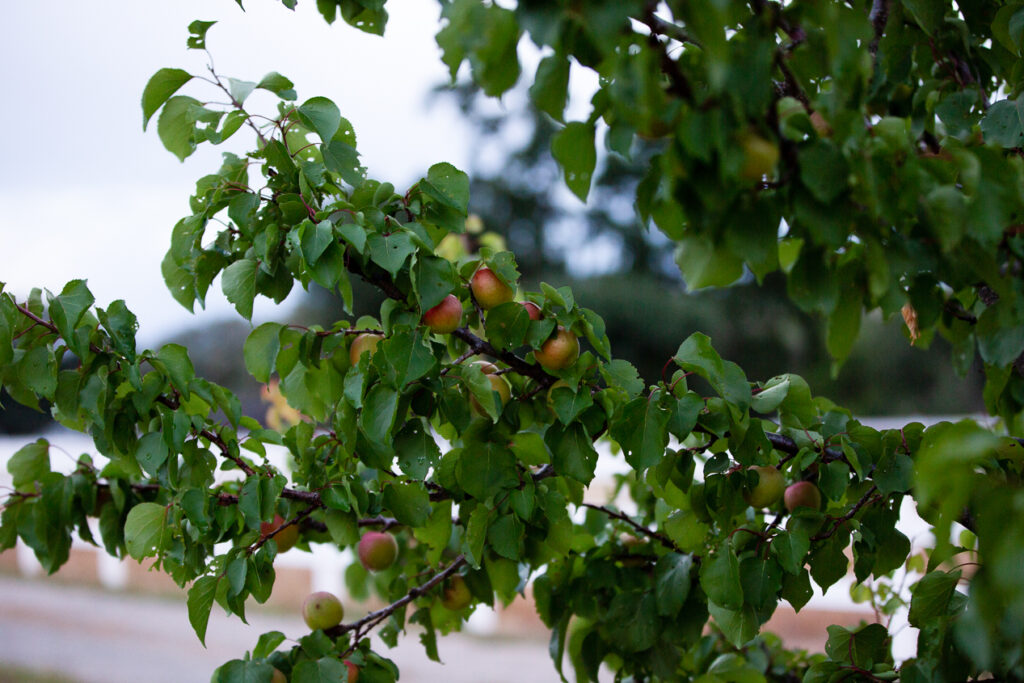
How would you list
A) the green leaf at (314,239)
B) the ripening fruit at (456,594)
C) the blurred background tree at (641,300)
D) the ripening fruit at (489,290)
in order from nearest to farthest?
the green leaf at (314,239) < the ripening fruit at (489,290) < the ripening fruit at (456,594) < the blurred background tree at (641,300)

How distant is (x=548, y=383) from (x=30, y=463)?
0.60 meters

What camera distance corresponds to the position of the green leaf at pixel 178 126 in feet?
2.69

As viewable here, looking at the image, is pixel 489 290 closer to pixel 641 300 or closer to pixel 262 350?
pixel 262 350

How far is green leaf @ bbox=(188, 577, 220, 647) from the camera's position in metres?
0.81

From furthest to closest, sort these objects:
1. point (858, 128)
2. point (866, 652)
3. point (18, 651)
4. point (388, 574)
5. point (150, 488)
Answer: point (18, 651) → point (388, 574) → point (150, 488) → point (866, 652) → point (858, 128)

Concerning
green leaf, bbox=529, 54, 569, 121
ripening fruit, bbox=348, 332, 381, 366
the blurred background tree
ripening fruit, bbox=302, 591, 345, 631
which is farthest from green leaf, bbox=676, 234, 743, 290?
the blurred background tree

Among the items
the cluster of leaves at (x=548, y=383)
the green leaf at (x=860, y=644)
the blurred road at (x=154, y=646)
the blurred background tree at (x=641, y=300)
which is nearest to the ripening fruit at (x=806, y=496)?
the cluster of leaves at (x=548, y=383)

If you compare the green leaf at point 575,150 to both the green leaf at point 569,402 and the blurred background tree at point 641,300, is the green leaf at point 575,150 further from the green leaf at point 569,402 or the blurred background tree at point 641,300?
the blurred background tree at point 641,300

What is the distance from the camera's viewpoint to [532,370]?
0.78 m

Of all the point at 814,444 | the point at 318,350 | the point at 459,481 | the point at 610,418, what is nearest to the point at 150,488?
the point at 318,350

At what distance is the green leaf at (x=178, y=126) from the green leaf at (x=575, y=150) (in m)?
0.45

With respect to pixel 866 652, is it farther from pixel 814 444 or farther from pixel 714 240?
pixel 714 240

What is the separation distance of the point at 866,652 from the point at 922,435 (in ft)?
0.77

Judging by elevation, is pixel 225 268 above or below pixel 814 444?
above
